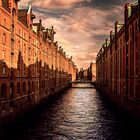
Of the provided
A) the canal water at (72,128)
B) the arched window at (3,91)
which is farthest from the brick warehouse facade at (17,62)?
the canal water at (72,128)

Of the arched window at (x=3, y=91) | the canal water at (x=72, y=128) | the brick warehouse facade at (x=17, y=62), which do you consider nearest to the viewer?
the canal water at (x=72, y=128)

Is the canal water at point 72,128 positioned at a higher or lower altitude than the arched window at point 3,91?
lower

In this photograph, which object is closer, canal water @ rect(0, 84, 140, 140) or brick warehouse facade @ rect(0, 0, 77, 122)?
canal water @ rect(0, 84, 140, 140)

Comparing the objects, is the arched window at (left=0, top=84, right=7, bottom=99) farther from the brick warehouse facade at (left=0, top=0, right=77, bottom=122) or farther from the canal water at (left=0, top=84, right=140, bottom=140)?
the canal water at (left=0, top=84, right=140, bottom=140)

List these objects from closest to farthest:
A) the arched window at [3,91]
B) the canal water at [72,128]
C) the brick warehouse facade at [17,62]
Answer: the canal water at [72,128] < the arched window at [3,91] < the brick warehouse facade at [17,62]

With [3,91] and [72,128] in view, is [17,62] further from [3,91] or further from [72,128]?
[72,128]

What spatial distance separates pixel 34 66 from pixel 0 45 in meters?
20.5

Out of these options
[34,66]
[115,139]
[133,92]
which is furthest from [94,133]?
[34,66]

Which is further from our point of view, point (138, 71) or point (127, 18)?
Result: point (127, 18)

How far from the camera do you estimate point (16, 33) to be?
119ft

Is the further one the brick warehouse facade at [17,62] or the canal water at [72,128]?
the brick warehouse facade at [17,62]

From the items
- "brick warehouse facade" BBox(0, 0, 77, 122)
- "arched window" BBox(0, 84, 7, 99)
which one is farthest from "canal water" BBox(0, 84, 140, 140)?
"arched window" BBox(0, 84, 7, 99)

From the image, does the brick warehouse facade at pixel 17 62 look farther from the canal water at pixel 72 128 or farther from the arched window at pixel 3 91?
the canal water at pixel 72 128

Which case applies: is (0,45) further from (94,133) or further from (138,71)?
(138,71)
